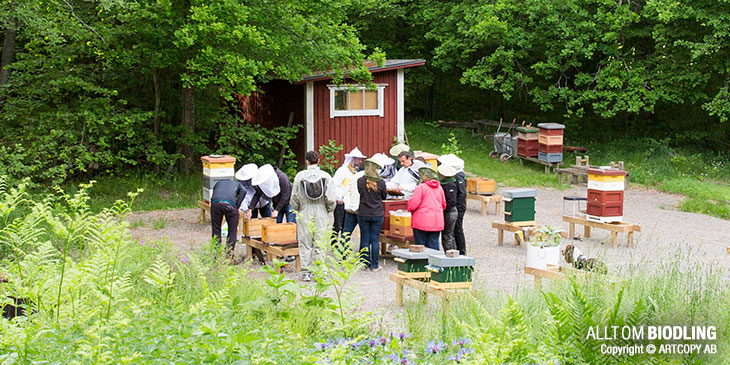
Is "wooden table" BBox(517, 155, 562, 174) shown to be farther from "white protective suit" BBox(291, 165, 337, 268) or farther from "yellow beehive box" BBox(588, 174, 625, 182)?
"white protective suit" BBox(291, 165, 337, 268)

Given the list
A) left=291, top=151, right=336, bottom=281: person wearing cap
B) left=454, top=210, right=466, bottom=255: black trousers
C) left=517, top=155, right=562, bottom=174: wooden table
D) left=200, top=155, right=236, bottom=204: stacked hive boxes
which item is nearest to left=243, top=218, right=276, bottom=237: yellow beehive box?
left=291, top=151, right=336, bottom=281: person wearing cap

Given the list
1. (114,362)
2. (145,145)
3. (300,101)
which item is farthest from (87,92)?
(114,362)

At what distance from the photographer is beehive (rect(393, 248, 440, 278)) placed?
29.2 ft

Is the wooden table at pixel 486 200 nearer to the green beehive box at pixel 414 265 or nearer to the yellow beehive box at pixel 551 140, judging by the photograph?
the yellow beehive box at pixel 551 140

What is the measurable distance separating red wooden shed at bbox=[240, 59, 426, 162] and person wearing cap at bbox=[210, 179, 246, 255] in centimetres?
960

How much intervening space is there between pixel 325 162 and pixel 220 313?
15.0 metres

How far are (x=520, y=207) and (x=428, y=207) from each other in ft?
9.65

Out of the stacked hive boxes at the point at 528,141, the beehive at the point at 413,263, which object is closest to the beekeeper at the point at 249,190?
the beehive at the point at 413,263

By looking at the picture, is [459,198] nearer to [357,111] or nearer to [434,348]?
[434,348]

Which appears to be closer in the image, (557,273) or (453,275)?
(453,275)

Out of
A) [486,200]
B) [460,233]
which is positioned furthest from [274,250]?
[486,200]

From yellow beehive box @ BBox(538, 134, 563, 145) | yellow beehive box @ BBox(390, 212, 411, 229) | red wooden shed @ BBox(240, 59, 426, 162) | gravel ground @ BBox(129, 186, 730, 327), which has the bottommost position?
gravel ground @ BBox(129, 186, 730, 327)

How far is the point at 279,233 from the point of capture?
10.9 m

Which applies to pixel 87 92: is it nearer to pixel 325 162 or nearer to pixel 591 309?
pixel 325 162
